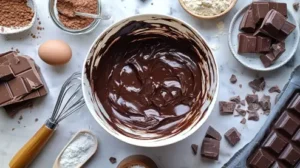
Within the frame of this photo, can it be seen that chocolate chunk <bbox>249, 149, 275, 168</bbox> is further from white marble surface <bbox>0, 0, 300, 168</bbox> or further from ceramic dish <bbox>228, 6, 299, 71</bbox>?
ceramic dish <bbox>228, 6, 299, 71</bbox>

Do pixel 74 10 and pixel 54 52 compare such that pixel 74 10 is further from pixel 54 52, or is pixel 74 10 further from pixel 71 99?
pixel 71 99

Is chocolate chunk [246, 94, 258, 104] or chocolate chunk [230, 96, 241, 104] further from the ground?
chocolate chunk [246, 94, 258, 104]

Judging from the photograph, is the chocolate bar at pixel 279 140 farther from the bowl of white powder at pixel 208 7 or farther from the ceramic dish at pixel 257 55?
the bowl of white powder at pixel 208 7

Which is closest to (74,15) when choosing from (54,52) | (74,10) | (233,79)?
(74,10)

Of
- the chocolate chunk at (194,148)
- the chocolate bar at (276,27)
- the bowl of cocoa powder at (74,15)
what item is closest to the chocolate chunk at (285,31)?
the chocolate bar at (276,27)

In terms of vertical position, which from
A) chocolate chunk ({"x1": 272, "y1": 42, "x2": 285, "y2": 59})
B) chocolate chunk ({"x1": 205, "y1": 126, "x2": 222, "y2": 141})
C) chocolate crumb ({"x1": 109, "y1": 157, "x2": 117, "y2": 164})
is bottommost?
chocolate crumb ({"x1": 109, "y1": 157, "x2": 117, "y2": 164})

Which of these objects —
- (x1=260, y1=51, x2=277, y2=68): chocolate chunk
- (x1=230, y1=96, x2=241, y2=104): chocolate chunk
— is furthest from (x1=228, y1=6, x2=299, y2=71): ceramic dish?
(x1=230, y1=96, x2=241, y2=104): chocolate chunk
